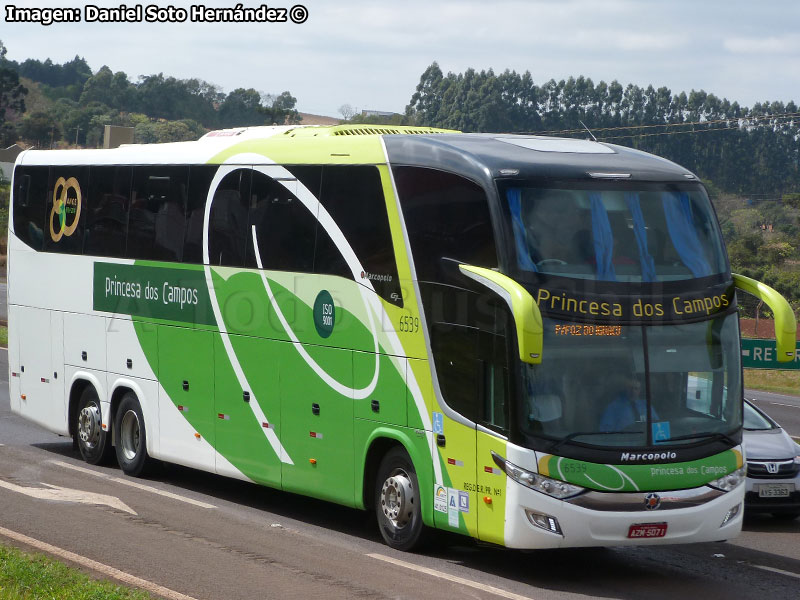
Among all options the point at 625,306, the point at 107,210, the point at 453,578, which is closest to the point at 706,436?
the point at 625,306

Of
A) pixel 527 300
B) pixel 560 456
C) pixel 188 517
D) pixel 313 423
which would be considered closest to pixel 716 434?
pixel 560 456

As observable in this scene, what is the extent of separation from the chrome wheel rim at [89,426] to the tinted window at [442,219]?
23.8 feet

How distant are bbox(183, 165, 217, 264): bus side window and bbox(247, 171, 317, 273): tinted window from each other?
106 centimetres

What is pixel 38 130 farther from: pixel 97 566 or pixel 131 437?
pixel 97 566

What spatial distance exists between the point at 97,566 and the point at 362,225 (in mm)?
4295

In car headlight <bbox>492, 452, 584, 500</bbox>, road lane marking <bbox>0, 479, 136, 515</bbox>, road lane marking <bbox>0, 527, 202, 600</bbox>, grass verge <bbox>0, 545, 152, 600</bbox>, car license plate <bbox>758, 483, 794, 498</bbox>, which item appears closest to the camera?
grass verge <bbox>0, 545, 152, 600</bbox>

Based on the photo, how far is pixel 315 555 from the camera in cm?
1131

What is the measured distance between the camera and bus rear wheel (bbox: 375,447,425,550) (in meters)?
11.7

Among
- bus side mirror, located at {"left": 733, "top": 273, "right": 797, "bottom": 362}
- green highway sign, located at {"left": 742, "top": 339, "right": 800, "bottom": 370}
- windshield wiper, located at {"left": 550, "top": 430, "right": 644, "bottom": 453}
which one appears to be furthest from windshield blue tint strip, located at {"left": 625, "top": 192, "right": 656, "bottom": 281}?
green highway sign, located at {"left": 742, "top": 339, "right": 800, "bottom": 370}

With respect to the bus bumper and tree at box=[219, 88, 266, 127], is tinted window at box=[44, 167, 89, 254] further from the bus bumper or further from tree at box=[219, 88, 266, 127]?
tree at box=[219, 88, 266, 127]

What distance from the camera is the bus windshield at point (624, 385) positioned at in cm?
1036

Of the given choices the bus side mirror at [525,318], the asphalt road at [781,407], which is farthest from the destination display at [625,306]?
the asphalt road at [781,407]

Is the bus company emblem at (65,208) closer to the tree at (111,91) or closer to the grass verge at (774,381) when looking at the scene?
the grass verge at (774,381)

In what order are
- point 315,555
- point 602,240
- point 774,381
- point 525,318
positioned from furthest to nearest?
point 774,381
point 315,555
point 602,240
point 525,318
